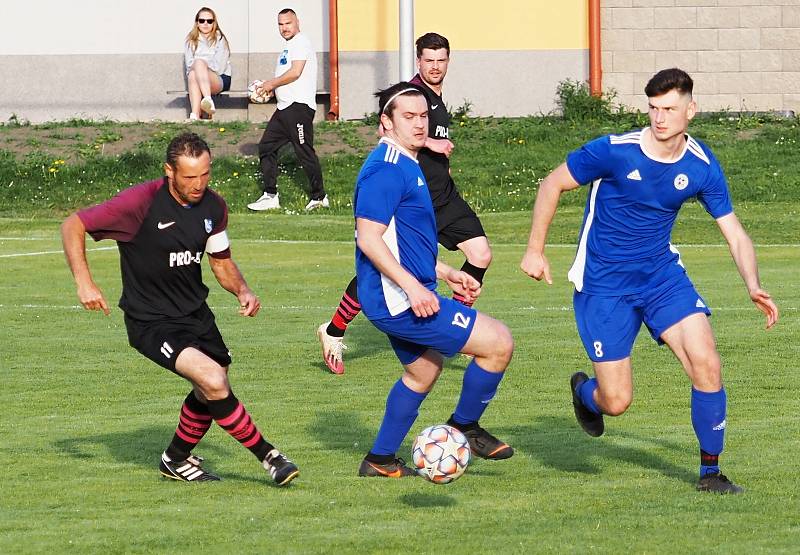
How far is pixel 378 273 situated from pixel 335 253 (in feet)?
37.8

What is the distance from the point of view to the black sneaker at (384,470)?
7613mm

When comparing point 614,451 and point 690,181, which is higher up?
point 690,181

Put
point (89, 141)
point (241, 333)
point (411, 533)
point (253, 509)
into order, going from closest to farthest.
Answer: point (411, 533) → point (253, 509) → point (241, 333) → point (89, 141)

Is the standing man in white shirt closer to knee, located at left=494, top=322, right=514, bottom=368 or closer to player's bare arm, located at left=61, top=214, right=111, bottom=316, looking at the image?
player's bare arm, located at left=61, top=214, right=111, bottom=316

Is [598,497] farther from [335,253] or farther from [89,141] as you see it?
[89,141]

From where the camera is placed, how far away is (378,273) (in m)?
7.25

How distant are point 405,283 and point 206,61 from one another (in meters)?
19.1

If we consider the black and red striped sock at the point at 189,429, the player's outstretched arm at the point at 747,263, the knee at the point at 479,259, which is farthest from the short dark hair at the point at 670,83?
the knee at the point at 479,259

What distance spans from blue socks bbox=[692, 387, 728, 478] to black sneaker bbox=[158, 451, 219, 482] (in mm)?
2355

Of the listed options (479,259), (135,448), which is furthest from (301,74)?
(135,448)

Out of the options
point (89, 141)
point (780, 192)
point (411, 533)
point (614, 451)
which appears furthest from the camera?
point (89, 141)

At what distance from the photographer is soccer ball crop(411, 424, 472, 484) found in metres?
6.84

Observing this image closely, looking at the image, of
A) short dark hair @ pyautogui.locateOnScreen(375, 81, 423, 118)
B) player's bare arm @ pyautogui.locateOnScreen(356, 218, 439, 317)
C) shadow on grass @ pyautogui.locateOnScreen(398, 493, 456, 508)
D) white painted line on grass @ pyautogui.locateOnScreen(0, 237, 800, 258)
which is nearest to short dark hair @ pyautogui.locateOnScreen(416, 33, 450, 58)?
short dark hair @ pyautogui.locateOnScreen(375, 81, 423, 118)

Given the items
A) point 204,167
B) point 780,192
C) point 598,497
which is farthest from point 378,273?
point 780,192
